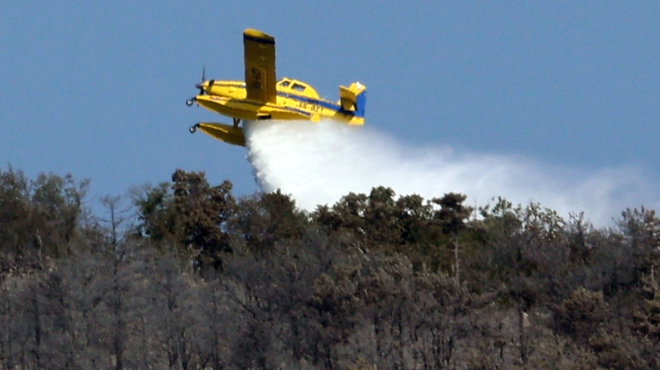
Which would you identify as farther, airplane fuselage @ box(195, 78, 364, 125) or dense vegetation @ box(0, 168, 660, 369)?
airplane fuselage @ box(195, 78, 364, 125)

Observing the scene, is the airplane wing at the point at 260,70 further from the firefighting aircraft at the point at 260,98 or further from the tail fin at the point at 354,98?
the tail fin at the point at 354,98

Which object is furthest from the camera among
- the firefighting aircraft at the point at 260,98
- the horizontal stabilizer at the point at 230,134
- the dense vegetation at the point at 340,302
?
the horizontal stabilizer at the point at 230,134

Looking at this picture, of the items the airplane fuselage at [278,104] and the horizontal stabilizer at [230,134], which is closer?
the airplane fuselage at [278,104]

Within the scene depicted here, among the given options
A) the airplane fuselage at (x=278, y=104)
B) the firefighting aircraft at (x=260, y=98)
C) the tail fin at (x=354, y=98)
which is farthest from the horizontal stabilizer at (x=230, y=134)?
the tail fin at (x=354, y=98)

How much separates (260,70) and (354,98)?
148 inches

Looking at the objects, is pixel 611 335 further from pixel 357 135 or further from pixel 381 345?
pixel 357 135

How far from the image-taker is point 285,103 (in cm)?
5506

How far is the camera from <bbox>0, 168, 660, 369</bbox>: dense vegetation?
142 feet

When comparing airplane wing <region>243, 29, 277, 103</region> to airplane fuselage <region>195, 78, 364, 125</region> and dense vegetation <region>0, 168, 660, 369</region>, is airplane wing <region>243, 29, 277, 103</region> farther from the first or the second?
dense vegetation <region>0, 168, 660, 369</region>

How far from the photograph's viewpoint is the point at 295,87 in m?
55.6

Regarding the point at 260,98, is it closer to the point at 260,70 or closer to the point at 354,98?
the point at 260,70

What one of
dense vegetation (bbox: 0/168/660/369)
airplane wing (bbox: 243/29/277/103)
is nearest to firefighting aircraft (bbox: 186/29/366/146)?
airplane wing (bbox: 243/29/277/103)

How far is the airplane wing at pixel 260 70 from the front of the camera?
53.9 metres

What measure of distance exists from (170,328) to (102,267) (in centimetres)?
345
